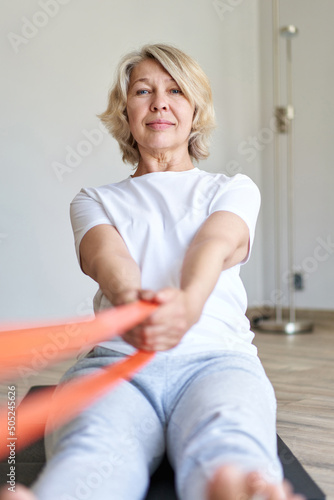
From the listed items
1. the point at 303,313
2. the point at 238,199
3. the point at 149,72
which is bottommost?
the point at 303,313

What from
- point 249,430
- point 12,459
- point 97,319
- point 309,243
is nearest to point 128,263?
point 97,319

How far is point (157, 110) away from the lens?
1.53 metres

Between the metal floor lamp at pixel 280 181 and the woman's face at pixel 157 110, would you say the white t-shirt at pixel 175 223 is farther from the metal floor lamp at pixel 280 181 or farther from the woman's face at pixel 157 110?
the metal floor lamp at pixel 280 181

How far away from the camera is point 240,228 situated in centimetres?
138

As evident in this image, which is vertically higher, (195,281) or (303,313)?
(195,281)

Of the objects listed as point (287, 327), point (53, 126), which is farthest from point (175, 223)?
point (287, 327)

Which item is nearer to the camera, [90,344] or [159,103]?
[90,344]

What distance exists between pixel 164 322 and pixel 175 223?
34 cm

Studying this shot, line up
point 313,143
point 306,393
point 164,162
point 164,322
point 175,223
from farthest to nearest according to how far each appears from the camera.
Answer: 1. point 313,143
2. point 306,393
3. point 164,162
4. point 175,223
5. point 164,322

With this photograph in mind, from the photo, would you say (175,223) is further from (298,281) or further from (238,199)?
(298,281)

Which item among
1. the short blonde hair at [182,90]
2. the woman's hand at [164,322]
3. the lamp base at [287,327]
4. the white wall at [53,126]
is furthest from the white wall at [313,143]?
the woman's hand at [164,322]

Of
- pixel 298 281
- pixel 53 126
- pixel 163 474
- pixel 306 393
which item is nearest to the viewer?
pixel 163 474

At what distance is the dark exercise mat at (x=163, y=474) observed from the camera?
1.14m

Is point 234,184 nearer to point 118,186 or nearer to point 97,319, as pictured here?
point 118,186
